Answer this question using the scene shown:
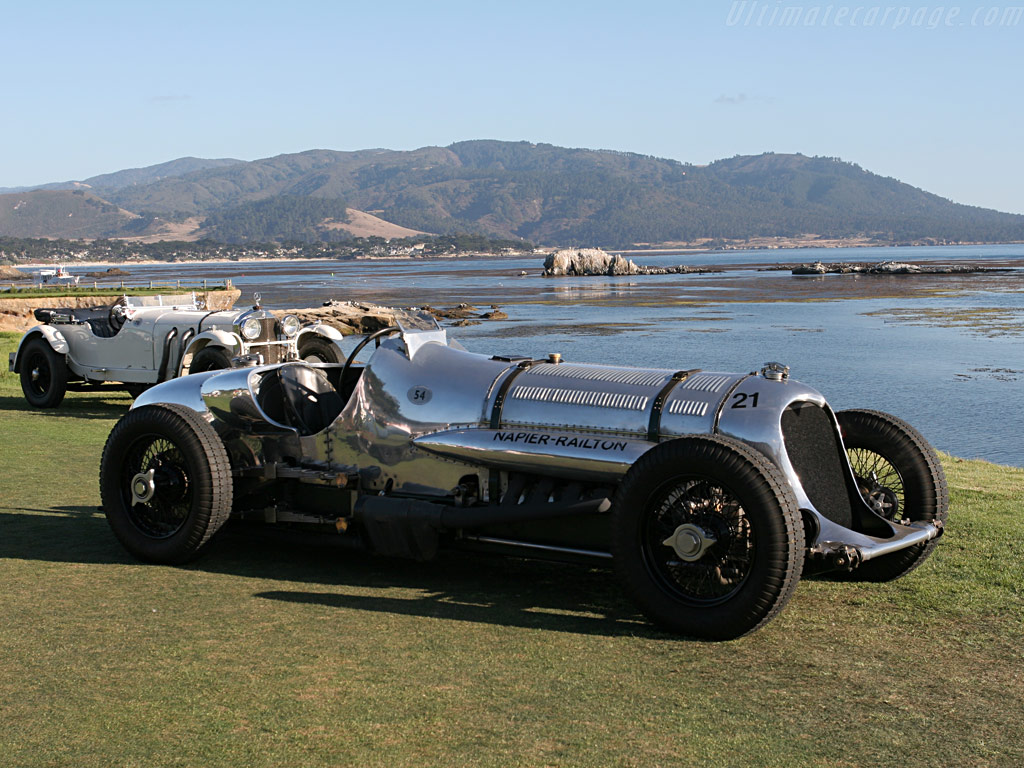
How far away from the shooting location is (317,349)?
1667 cm

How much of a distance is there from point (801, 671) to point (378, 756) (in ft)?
6.99

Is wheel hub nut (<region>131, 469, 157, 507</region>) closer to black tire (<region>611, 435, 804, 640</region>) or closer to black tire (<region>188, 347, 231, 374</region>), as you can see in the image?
black tire (<region>611, 435, 804, 640</region>)

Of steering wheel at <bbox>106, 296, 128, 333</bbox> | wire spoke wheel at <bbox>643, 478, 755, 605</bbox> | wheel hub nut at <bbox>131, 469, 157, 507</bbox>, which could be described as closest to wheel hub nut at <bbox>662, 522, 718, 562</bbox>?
wire spoke wheel at <bbox>643, 478, 755, 605</bbox>

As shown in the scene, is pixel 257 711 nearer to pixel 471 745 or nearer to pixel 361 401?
pixel 471 745

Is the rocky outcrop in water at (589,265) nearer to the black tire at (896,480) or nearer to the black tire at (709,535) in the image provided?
the black tire at (896,480)

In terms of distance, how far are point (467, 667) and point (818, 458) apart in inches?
97.8

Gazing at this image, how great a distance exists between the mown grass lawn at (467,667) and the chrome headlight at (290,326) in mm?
8492

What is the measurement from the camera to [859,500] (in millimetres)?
6277

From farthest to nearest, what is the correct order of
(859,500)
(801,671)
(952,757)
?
(859,500) < (801,671) < (952,757)

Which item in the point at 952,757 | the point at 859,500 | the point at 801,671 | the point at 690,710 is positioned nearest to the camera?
the point at 952,757

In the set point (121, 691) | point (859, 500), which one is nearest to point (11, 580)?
point (121, 691)

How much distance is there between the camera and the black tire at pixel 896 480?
6570mm

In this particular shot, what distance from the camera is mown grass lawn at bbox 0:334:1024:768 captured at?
4.25 m

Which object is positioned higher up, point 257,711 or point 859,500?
point 859,500
